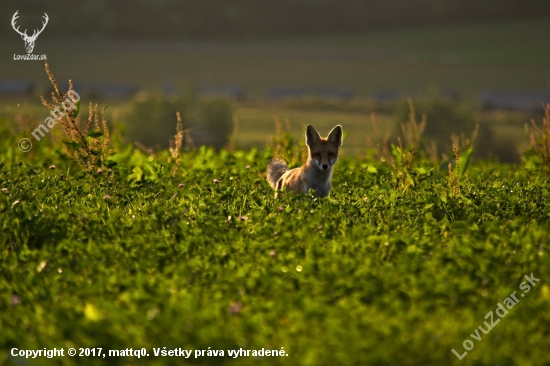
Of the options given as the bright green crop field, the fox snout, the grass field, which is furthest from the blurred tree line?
the bright green crop field

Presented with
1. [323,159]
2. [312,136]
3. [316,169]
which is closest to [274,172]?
[312,136]

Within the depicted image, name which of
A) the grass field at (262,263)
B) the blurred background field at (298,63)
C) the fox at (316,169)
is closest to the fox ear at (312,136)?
the fox at (316,169)

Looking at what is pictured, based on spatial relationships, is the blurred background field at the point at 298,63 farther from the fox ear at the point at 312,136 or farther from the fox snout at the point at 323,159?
the fox snout at the point at 323,159

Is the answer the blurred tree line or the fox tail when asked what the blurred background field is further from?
the fox tail

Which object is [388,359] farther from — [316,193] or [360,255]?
[316,193]

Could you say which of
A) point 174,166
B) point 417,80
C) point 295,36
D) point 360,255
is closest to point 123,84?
point 295,36

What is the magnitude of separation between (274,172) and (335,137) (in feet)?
3.76

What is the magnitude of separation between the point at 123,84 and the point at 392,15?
37801 mm

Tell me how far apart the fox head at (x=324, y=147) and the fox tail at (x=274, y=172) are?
0.83m

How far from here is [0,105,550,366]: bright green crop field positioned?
497 cm

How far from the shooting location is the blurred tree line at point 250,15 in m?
94.8

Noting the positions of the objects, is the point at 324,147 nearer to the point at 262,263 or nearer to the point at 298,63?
the point at 262,263

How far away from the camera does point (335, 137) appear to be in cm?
1011

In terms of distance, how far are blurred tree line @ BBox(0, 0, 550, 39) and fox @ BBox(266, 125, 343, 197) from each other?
8670 centimetres
